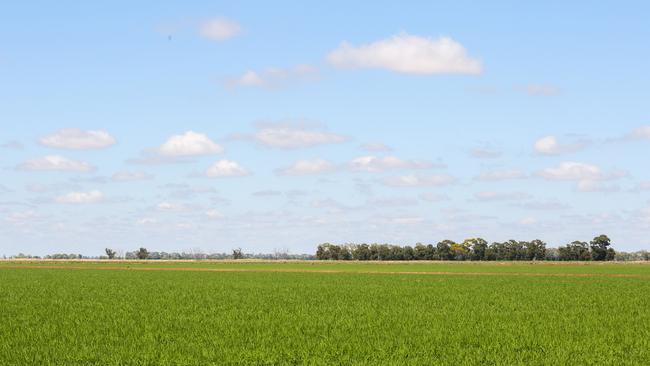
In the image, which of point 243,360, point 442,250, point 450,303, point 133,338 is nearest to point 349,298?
point 450,303

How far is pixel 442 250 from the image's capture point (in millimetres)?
187500

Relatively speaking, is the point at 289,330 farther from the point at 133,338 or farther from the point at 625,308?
the point at 625,308

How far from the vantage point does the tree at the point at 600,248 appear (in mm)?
178500

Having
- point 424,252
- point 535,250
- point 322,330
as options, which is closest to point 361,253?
point 424,252

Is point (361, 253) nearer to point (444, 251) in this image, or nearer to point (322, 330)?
point (444, 251)

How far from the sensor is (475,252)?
7485 inches

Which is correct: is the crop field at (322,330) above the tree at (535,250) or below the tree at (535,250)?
below

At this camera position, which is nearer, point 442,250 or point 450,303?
point 450,303

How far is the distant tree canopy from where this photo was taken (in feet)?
589

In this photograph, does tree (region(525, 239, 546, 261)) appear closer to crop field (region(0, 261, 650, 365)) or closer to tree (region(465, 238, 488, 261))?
tree (region(465, 238, 488, 261))

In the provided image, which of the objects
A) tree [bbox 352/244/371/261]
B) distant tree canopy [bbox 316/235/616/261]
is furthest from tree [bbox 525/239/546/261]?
tree [bbox 352/244/371/261]

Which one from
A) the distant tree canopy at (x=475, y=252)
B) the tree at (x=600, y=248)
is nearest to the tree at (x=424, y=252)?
the distant tree canopy at (x=475, y=252)

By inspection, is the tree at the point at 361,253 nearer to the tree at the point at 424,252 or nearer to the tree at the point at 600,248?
the tree at the point at 424,252

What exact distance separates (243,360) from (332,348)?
3.20 m
